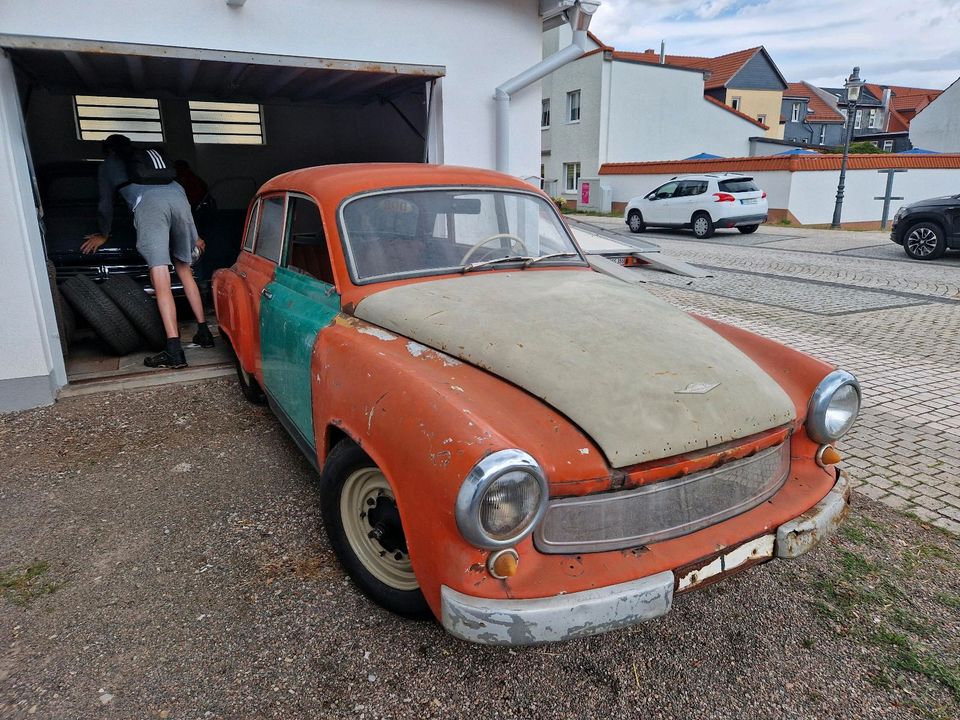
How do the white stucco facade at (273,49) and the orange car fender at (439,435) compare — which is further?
the white stucco facade at (273,49)

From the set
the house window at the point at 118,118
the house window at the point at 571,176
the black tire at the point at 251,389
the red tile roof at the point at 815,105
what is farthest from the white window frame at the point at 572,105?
the black tire at the point at 251,389

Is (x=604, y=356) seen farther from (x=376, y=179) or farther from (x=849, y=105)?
(x=849, y=105)

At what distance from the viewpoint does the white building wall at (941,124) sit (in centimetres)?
3497

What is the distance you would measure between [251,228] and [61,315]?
2202 mm

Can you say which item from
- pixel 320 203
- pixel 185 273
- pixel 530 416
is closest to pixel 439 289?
pixel 320 203

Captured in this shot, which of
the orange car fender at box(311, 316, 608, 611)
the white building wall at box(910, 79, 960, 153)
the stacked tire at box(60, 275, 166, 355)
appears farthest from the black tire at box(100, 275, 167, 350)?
the white building wall at box(910, 79, 960, 153)

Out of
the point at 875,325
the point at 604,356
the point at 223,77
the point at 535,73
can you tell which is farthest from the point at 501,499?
the point at 223,77

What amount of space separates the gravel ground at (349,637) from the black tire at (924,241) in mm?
12217

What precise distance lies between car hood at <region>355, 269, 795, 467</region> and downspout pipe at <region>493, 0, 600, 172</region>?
12.9ft

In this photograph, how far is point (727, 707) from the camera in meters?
2.16

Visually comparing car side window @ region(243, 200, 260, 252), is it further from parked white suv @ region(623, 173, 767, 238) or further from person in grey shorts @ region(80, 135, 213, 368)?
parked white suv @ region(623, 173, 767, 238)

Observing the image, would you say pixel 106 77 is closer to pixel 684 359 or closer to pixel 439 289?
pixel 439 289

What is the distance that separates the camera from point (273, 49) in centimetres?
561

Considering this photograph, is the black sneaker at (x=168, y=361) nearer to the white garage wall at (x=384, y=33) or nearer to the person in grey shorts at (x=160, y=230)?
the person in grey shorts at (x=160, y=230)
